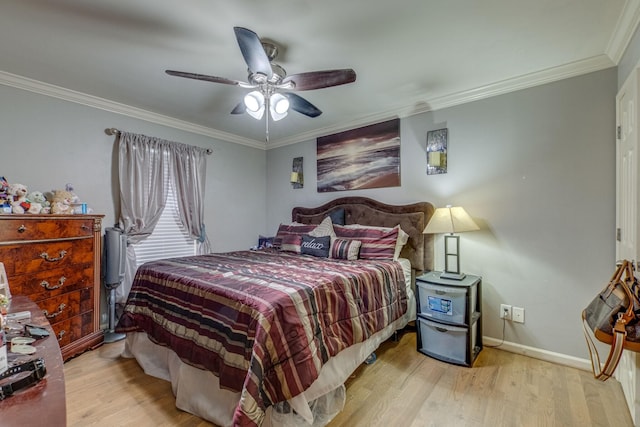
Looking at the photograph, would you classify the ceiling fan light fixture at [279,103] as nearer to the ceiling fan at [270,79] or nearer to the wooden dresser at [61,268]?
the ceiling fan at [270,79]

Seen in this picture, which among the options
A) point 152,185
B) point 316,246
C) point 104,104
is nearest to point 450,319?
point 316,246

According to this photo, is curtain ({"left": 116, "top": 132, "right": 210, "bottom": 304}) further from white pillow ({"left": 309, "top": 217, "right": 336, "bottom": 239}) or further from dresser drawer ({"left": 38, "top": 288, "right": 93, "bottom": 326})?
white pillow ({"left": 309, "top": 217, "right": 336, "bottom": 239})

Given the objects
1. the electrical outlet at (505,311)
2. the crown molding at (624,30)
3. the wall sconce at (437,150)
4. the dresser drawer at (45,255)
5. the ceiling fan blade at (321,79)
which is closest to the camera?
the crown molding at (624,30)

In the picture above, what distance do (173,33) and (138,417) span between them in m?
2.52

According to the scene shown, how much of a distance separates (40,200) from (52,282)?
0.74m

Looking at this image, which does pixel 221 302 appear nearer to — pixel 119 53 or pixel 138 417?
pixel 138 417

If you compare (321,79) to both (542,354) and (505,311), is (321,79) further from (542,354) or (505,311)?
(542,354)

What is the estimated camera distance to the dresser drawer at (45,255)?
2127 millimetres

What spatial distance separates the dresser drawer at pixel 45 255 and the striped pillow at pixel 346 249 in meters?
2.34

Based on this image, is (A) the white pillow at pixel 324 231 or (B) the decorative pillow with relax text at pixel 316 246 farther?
(A) the white pillow at pixel 324 231

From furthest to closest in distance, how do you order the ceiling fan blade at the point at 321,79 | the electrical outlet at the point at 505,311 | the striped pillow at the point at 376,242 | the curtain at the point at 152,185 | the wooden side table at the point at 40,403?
1. the curtain at the point at 152,185
2. the striped pillow at the point at 376,242
3. the electrical outlet at the point at 505,311
4. the ceiling fan blade at the point at 321,79
5. the wooden side table at the point at 40,403

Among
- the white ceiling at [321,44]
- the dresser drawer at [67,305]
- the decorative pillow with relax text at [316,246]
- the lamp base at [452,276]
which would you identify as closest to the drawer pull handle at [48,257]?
the dresser drawer at [67,305]

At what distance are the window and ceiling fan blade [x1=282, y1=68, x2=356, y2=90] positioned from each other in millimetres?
2412

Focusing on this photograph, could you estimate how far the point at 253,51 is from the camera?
1715mm
